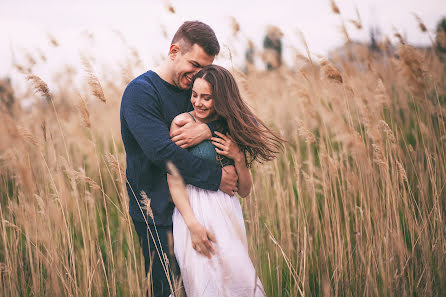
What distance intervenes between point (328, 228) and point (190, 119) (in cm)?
120

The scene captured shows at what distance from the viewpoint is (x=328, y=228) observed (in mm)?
2076

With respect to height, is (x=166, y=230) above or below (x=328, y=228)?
above

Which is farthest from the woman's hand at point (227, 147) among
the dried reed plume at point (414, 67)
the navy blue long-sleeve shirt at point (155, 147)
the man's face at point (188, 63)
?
the dried reed plume at point (414, 67)

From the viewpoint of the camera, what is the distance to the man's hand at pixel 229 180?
1649 millimetres

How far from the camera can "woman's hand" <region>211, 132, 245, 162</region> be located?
1.67 metres

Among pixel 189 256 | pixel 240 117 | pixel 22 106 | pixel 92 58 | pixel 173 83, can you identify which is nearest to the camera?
pixel 189 256

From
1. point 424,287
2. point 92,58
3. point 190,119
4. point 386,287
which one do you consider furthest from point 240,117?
point 92,58

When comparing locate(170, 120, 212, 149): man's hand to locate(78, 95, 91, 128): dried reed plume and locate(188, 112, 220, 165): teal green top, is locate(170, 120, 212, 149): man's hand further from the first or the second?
locate(78, 95, 91, 128): dried reed plume

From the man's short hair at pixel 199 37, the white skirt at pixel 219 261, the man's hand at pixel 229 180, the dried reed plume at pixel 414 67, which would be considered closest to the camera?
the white skirt at pixel 219 261

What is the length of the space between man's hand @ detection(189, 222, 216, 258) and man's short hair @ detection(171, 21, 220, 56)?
39.3 inches

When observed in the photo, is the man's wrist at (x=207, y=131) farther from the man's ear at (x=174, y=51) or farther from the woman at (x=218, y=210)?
the man's ear at (x=174, y=51)

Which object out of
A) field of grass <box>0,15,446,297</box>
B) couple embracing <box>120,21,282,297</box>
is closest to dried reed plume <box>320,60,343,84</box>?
field of grass <box>0,15,446,297</box>

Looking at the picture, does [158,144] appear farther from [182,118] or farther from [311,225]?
[311,225]

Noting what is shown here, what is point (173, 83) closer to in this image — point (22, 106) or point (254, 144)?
point (254, 144)
